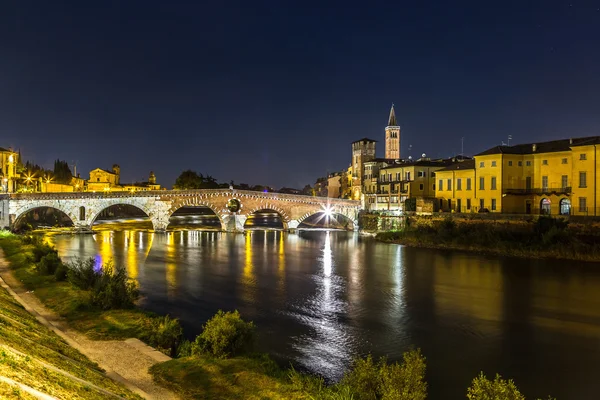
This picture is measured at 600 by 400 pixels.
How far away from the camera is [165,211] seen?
1766 inches

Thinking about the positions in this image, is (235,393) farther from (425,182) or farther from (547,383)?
(425,182)

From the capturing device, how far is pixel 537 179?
3375 cm

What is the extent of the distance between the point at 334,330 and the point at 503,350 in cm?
475

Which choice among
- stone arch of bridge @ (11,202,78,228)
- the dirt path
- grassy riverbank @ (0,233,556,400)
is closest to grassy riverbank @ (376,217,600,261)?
grassy riverbank @ (0,233,556,400)

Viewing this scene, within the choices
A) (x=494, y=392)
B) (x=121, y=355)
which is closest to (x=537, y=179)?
(x=494, y=392)

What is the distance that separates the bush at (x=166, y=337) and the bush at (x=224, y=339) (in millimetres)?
867

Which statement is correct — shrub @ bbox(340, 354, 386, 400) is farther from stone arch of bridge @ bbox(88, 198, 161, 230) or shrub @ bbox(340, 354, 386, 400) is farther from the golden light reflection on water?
stone arch of bridge @ bbox(88, 198, 161, 230)

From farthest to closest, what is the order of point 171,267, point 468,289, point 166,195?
1. point 166,195
2. point 171,267
3. point 468,289

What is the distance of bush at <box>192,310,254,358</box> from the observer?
894 cm

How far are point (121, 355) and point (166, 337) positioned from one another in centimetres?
150

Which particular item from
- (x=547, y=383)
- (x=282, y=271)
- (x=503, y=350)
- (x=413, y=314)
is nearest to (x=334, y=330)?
(x=413, y=314)

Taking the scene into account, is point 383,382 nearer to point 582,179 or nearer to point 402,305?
point 402,305

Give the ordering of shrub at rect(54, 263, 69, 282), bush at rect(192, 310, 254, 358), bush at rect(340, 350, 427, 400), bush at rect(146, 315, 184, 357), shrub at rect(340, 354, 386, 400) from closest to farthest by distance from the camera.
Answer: bush at rect(340, 350, 427, 400) < shrub at rect(340, 354, 386, 400) < bush at rect(192, 310, 254, 358) < bush at rect(146, 315, 184, 357) < shrub at rect(54, 263, 69, 282)

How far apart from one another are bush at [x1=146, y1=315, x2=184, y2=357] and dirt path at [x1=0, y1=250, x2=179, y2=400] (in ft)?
1.48
